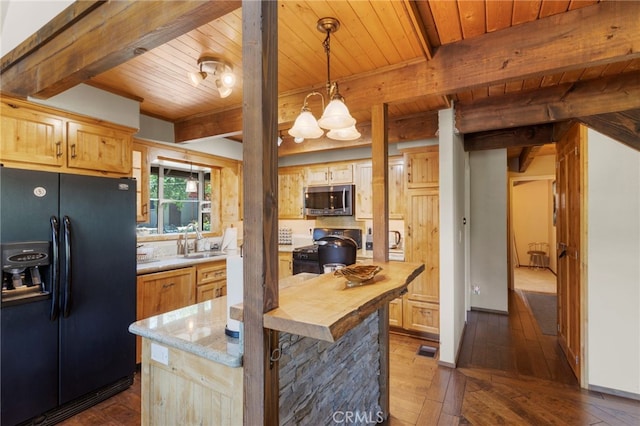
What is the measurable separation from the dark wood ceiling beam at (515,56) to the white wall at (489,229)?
3091mm

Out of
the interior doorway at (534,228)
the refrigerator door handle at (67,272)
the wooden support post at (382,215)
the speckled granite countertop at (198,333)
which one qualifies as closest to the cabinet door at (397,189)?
the wooden support post at (382,215)

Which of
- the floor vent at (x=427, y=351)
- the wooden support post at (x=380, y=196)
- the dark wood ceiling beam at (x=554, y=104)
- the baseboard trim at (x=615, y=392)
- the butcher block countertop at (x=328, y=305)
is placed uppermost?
the dark wood ceiling beam at (x=554, y=104)

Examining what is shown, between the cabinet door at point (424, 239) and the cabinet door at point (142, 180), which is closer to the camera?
the cabinet door at point (142, 180)

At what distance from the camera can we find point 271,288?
1.10 m

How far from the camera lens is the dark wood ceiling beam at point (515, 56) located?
160 cm

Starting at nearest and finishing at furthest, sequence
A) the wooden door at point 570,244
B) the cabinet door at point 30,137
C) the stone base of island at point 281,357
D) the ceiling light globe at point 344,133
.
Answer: the stone base of island at point 281,357
the cabinet door at point 30,137
the ceiling light globe at point 344,133
the wooden door at point 570,244

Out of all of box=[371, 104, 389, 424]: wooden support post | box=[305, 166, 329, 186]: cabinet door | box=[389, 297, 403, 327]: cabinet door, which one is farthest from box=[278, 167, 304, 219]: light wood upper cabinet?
box=[371, 104, 389, 424]: wooden support post

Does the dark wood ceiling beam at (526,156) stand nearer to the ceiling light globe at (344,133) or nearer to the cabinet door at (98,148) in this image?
the ceiling light globe at (344,133)

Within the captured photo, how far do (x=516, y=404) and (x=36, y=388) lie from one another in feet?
11.2

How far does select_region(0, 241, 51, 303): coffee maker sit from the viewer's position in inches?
76.6

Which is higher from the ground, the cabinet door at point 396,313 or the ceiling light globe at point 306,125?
the ceiling light globe at point 306,125

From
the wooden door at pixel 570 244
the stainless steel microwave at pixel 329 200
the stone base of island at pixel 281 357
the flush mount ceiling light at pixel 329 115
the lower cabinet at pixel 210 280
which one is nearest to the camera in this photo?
the stone base of island at pixel 281 357

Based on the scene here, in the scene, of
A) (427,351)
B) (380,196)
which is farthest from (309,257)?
(380,196)

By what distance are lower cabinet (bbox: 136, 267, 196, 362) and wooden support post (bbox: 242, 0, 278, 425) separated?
215 cm
